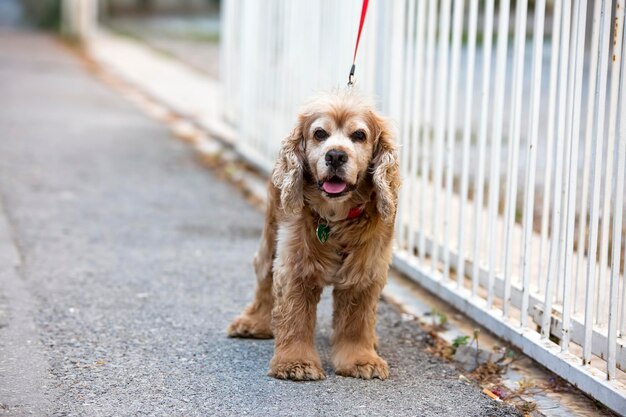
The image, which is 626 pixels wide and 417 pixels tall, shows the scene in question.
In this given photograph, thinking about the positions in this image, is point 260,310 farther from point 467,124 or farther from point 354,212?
point 467,124

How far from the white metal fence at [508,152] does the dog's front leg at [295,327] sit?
93 cm

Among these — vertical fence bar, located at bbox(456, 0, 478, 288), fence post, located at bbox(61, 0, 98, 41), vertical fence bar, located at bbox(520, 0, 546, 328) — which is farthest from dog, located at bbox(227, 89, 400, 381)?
fence post, located at bbox(61, 0, 98, 41)

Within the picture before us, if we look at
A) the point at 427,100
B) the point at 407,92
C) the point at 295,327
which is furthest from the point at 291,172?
the point at 407,92

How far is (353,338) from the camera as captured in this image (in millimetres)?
4551

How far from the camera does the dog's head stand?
418 cm

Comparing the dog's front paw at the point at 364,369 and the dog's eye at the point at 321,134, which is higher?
the dog's eye at the point at 321,134

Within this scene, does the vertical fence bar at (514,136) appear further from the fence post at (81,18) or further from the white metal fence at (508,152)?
the fence post at (81,18)

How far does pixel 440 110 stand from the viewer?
5652 millimetres

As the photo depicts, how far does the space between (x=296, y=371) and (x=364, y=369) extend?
12.2 inches

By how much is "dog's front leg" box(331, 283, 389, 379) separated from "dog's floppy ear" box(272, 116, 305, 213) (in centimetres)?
48

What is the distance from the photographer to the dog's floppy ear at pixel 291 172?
4.33 meters

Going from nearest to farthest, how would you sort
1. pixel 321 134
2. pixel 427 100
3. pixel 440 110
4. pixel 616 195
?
1. pixel 616 195
2. pixel 321 134
3. pixel 440 110
4. pixel 427 100

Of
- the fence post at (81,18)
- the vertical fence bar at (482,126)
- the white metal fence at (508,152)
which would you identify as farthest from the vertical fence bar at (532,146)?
the fence post at (81,18)

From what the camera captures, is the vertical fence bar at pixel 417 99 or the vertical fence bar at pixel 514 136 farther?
the vertical fence bar at pixel 417 99
